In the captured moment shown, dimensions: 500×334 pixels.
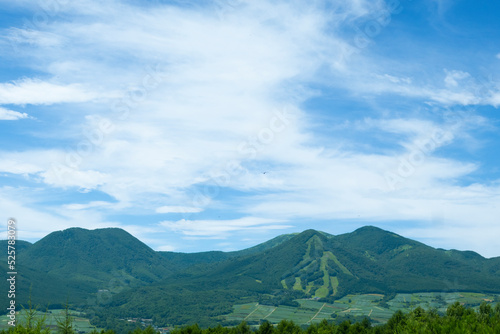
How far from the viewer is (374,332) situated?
430 ft

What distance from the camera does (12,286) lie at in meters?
57.2

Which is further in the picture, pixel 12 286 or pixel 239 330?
pixel 239 330

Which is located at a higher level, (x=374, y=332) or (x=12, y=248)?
(x=12, y=248)

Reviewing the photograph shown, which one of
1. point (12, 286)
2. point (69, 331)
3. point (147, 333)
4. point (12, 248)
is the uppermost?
point (12, 248)

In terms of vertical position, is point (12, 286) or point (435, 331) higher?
point (12, 286)

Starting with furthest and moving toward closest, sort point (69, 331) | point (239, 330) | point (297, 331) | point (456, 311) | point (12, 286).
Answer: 1. point (456, 311)
2. point (239, 330)
3. point (297, 331)
4. point (69, 331)
5. point (12, 286)

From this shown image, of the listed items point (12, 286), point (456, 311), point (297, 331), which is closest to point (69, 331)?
point (12, 286)

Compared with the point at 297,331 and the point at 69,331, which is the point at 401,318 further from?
the point at 69,331

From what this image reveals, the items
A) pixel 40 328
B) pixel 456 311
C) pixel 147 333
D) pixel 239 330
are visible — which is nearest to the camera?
pixel 40 328

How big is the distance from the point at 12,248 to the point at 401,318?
128m

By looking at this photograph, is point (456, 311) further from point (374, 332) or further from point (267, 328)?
point (267, 328)

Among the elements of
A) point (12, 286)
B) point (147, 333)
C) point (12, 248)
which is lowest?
point (147, 333)

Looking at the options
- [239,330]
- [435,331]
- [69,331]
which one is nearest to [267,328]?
[239,330]

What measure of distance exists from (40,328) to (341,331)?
9910cm
